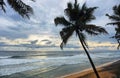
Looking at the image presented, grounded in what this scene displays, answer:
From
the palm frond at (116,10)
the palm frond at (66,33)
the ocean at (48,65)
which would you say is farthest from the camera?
the ocean at (48,65)

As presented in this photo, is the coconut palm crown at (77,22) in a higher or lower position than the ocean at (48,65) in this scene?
higher

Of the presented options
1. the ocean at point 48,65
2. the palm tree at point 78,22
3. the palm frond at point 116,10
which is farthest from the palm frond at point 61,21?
the ocean at point 48,65

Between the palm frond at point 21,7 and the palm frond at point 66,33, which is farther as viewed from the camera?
the palm frond at point 66,33

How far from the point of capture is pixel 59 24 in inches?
730

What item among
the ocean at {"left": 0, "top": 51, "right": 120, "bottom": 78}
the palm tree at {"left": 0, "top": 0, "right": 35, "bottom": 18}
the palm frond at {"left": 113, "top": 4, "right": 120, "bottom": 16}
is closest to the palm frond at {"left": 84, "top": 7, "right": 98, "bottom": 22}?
the palm frond at {"left": 113, "top": 4, "right": 120, "bottom": 16}

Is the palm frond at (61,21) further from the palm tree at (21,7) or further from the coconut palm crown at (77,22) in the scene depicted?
the palm tree at (21,7)

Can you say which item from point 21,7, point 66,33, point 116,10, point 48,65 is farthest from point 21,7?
point 48,65

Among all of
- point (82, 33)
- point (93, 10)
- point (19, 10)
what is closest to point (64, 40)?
point (82, 33)

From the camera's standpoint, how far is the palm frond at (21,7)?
28.3 ft

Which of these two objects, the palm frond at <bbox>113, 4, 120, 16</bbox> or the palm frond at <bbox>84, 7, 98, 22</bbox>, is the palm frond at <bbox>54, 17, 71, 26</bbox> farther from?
the palm frond at <bbox>113, 4, 120, 16</bbox>

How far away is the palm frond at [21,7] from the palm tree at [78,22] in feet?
30.2

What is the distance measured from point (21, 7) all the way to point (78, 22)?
967cm

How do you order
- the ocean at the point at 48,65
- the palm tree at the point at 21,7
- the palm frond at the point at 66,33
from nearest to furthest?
the palm tree at the point at 21,7, the palm frond at the point at 66,33, the ocean at the point at 48,65

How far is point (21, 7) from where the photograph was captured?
8820mm
